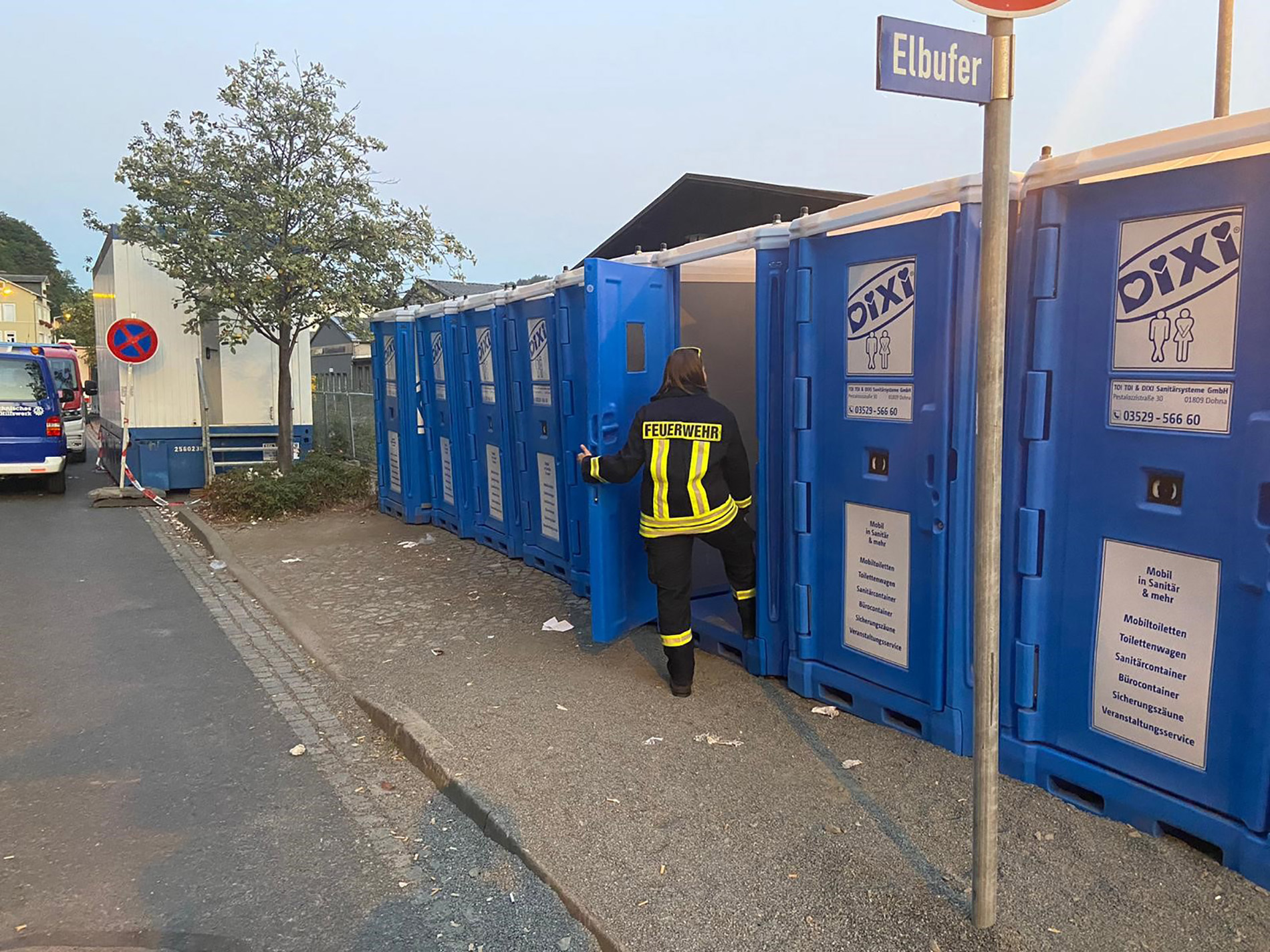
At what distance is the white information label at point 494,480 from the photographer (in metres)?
8.66

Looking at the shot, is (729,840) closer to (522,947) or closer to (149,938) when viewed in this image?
(522,947)

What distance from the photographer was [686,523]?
4.80 m

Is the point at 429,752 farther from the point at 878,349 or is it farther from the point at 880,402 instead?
the point at 878,349

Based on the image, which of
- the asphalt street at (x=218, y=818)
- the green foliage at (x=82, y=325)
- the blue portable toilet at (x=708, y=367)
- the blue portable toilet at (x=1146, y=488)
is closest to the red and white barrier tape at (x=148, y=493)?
the asphalt street at (x=218, y=818)

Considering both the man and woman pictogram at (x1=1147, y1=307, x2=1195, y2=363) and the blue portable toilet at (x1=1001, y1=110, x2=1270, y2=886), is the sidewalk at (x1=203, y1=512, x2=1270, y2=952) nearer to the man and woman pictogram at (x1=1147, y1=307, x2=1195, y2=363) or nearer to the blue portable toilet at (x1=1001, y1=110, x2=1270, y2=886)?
the blue portable toilet at (x1=1001, y1=110, x2=1270, y2=886)

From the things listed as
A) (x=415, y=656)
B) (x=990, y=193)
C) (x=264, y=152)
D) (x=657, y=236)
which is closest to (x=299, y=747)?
(x=415, y=656)

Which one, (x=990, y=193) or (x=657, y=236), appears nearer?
(x=990, y=193)

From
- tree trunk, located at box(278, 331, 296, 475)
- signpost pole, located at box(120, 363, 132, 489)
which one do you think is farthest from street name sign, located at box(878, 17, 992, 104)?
signpost pole, located at box(120, 363, 132, 489)

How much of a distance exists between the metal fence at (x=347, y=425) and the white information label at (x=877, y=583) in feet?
36.7

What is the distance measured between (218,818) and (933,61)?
3966mm

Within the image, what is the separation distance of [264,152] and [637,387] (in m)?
9.51

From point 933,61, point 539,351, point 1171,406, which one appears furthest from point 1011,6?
point 539,351

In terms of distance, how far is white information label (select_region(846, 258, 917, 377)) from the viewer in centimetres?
396

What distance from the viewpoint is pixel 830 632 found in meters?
4.63
